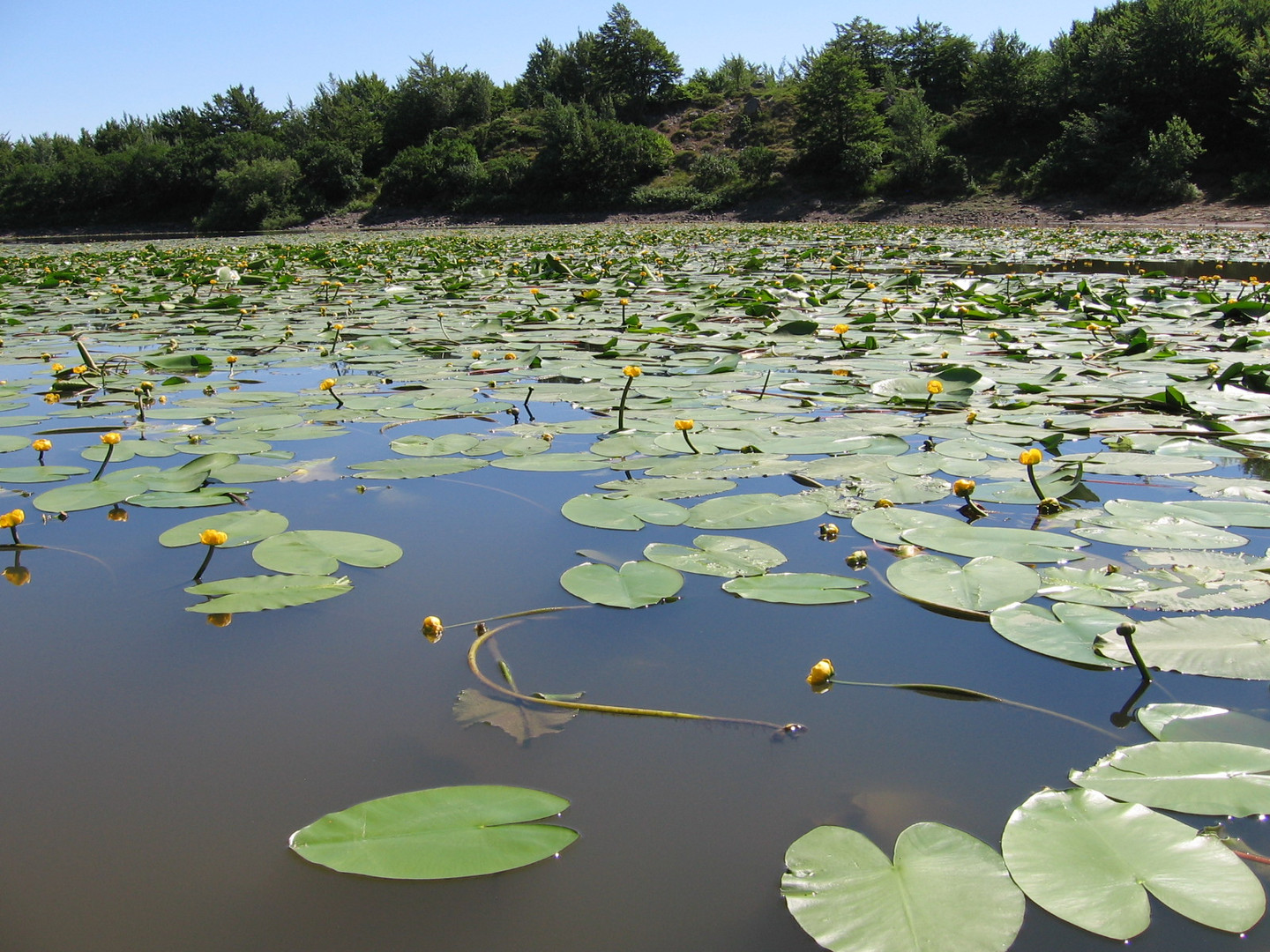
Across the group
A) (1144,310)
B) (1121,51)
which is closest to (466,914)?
(1144,310)

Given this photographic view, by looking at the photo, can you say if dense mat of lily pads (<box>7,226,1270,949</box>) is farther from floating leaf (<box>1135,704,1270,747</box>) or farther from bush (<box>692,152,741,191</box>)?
bush (<box>692,152,741,191</box>)

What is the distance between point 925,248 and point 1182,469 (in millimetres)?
7635

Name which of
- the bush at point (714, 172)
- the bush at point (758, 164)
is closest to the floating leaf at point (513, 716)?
the bush at point (758, 164)

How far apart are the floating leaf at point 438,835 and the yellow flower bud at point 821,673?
0.29 meters

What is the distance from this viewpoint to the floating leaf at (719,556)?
3.44ft

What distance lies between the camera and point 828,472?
144 centimetres

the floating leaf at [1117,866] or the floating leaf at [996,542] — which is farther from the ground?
the floating leaf at [996,542]

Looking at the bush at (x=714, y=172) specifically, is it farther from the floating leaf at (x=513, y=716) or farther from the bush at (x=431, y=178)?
the floating leaf at (x=513, y=716)

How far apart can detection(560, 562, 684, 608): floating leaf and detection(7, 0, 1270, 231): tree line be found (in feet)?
53.7

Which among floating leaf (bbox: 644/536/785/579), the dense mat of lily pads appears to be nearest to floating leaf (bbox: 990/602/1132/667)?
the dense mat of lily pads

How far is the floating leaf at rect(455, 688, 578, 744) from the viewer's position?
2.44ft

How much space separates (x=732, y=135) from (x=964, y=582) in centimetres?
2580

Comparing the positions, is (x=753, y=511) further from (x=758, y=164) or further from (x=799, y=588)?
(x=758, y=164)

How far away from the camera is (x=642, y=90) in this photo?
28.4m
